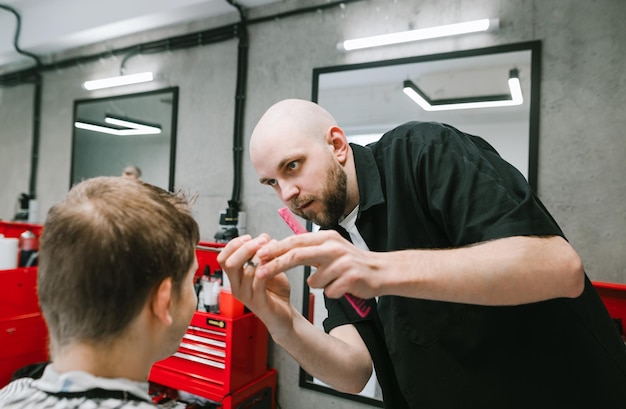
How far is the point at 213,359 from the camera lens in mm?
2621

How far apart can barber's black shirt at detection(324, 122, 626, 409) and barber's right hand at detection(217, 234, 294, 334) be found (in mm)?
359

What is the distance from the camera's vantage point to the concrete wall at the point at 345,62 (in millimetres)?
2219

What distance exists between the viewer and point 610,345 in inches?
44.7

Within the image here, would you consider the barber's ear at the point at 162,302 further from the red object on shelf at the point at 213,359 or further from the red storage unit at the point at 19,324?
the red storage unit at the point at 19,324

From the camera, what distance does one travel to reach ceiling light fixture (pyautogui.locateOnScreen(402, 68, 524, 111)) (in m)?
2.40

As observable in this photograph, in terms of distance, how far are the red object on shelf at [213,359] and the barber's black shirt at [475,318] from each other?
150cm

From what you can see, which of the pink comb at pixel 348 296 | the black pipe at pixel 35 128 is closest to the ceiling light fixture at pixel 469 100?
the pink comb at pixel 348 296

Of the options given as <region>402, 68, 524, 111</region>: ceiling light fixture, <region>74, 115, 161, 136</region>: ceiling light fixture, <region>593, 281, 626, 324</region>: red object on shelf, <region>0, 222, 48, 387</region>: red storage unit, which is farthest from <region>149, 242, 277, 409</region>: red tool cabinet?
<region>593, 281, 626, 324</region>: red object on shelf

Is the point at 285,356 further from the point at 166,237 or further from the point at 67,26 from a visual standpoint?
the point at 67,26

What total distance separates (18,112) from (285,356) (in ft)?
14.4

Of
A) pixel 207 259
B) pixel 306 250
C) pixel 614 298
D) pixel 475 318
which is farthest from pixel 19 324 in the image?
pixel 614 298

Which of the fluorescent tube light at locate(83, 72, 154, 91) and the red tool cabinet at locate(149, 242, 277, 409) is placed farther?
the fluorescent tube light at locate(83, 72, 154, 91)

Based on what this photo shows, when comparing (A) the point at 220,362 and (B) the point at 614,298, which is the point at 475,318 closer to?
(B) the point at 614,298

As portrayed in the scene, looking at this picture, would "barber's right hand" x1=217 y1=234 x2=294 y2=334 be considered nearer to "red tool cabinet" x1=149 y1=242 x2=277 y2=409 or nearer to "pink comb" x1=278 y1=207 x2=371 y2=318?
"pink comb" x1=278 y1=207 x2=371 y2=318
